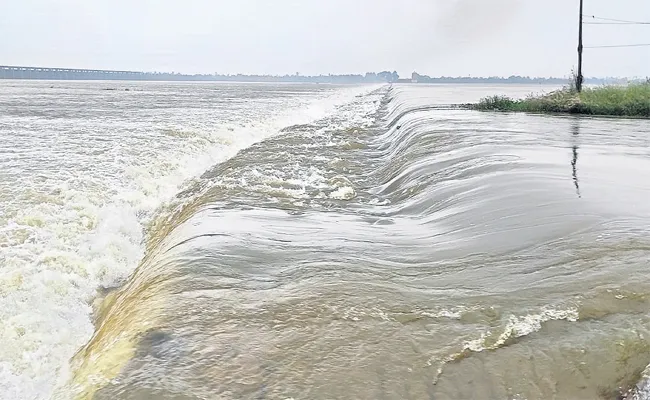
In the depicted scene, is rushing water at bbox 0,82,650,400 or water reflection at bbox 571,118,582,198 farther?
water reflection at bbox 571,118,582,198

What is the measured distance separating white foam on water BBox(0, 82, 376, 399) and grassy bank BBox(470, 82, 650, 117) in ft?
67.9

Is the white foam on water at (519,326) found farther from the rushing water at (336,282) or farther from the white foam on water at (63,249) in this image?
the white foam on water at (63,249)

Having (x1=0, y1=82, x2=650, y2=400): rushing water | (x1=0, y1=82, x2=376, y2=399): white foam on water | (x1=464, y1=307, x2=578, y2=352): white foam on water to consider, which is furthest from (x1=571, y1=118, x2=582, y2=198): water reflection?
(x1=0, y1=82, x2=376, y2=399): white foam on water

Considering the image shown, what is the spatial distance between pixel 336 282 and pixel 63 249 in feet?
15.4

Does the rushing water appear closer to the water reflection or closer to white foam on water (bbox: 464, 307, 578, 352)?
white foam on water (bbox: 464, 307, 578, 352)

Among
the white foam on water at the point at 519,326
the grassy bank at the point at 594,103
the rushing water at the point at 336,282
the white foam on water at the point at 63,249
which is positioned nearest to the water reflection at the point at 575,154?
the rushing water at the point at 336,282

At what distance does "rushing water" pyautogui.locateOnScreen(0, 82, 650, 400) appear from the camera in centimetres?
386

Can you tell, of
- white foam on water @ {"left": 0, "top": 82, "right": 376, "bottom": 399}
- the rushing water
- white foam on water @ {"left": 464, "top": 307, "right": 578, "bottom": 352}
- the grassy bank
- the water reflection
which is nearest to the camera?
the rushing water

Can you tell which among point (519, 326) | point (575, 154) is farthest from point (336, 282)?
→ point (575, 154)

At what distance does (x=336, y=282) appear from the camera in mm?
5570

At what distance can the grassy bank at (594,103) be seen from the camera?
27.3 metres

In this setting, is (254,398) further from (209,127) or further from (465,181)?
(209,127)

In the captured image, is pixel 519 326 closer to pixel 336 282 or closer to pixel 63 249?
pixel 336 282

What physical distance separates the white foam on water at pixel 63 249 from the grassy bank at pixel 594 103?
20697 millimetres
